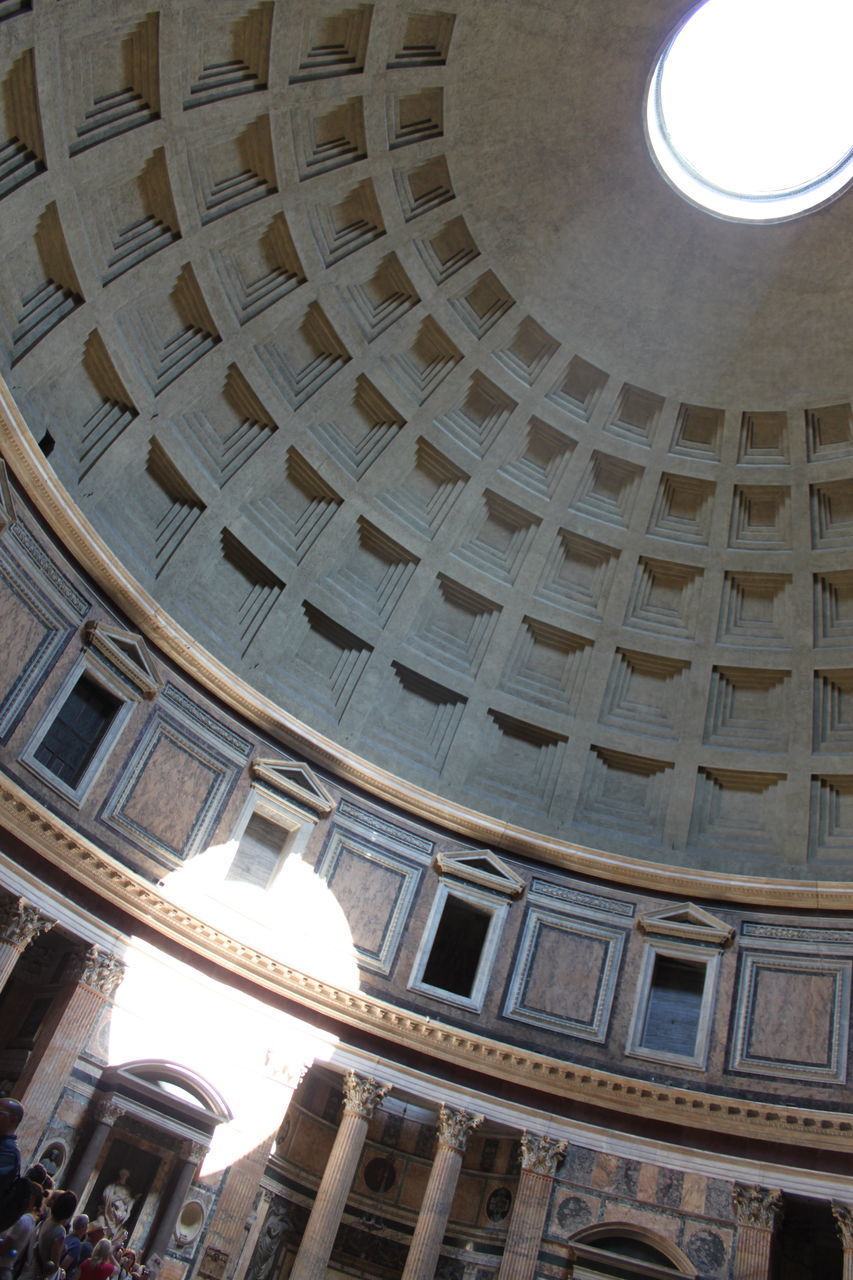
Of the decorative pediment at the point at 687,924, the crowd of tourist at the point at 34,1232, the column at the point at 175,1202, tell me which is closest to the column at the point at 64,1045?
the column at the point at 175,1202

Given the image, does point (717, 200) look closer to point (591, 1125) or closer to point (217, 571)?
point (217, 571)

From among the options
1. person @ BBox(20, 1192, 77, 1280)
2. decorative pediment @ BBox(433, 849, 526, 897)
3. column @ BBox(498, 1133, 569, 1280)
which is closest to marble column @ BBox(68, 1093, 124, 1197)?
column @ BBox(498, 1133, 569, 1280)

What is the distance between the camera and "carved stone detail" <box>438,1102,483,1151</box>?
68.6 feet

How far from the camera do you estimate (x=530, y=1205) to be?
20359 millimetres

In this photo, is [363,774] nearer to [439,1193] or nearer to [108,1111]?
[439,1193]

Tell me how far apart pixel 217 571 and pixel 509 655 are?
288 inches

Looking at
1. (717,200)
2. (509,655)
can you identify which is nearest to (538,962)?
(509,655)

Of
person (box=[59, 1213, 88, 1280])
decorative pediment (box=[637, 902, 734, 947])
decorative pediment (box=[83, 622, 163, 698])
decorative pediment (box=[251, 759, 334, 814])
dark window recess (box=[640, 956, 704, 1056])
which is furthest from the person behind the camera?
decorative pediment (box=[637, 902, 734, 947])

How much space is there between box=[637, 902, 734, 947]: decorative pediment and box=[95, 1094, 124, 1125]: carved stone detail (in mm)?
11092

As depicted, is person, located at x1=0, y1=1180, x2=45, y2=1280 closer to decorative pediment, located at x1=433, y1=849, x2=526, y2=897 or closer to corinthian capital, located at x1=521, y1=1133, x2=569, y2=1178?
A: corinthian capital, located at x1=521, y1=1133, x2=569, y2=1178

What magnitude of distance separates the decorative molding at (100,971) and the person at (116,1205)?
2970 mm

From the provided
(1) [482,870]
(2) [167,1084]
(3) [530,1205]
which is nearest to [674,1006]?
(1) [482,870]

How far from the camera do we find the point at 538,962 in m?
23.4

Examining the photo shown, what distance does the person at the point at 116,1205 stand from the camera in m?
18.0
